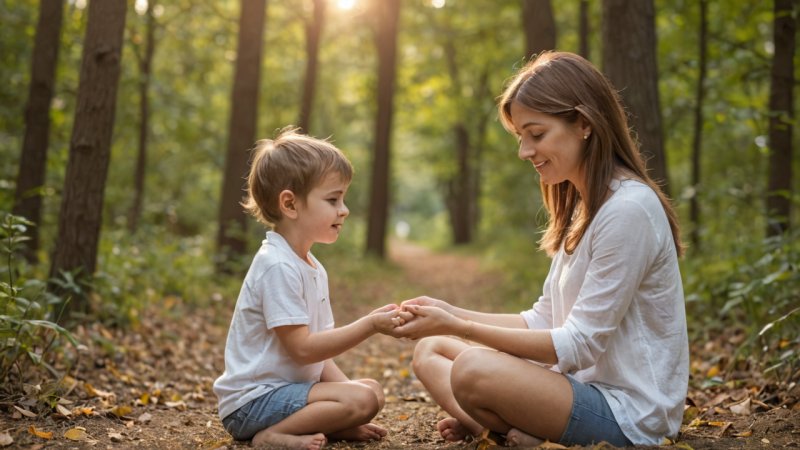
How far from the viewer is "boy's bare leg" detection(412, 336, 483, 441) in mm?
3461

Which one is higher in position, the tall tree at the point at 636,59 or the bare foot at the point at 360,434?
the tall tree at the point at 636,59

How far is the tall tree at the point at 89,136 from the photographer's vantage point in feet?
17.0

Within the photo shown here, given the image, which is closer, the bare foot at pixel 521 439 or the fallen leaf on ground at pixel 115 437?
the bare foot at pixel 521 439

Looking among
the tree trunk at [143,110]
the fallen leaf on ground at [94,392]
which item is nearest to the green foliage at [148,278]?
the fallen leaf on ground at [94,392]

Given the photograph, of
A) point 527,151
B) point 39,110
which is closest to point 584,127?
point 527,151

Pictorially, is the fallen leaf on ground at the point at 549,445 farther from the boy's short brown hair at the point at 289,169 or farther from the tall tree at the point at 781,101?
the tall tree at the point at 781,101

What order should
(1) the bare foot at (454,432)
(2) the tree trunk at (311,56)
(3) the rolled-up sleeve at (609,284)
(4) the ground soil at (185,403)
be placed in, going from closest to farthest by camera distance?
1. (3) the rolled-up sleeve at (609,284)
2. (4) the ground soil at (185,403)
3. (1) the bare foot at (454,432)
4. (2) the tree trunk at (311,56)

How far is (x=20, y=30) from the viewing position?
885 cm

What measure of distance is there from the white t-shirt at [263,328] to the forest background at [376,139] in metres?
0.92

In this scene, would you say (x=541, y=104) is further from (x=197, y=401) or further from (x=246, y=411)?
(x=197, y=401)

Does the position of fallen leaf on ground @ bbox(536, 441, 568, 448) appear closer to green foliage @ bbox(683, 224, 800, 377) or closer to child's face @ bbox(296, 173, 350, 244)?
child's face @ bbox(296, 173, 350, 244)

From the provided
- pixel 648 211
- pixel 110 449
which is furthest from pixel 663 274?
pixel 110 449

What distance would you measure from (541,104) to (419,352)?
1389 mm

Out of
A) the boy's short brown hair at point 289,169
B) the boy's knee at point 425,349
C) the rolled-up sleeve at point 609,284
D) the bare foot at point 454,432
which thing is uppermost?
the boy's short brown hair at point 289,169
